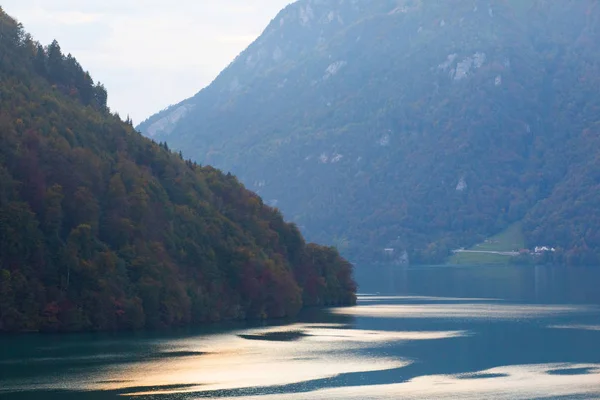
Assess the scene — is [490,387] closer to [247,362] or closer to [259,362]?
[259,362]

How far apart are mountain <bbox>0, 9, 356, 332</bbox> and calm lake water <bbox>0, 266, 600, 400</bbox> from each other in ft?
21.1

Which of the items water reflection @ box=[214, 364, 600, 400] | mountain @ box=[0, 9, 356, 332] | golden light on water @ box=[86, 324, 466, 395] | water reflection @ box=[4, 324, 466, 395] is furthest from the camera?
mountain @ box=[0, 9, 356, 332]

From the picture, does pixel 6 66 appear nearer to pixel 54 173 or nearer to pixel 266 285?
pixel 54 173

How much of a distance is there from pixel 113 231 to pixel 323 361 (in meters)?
44.7

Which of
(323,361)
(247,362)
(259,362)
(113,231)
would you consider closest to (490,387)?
(323,361)

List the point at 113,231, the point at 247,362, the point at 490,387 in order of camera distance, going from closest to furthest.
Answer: the point at 490,387, the point at 247,362, the point at 113,231

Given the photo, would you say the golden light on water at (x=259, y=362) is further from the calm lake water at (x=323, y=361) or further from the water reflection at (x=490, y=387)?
the water reflection at (x=490, y=387)

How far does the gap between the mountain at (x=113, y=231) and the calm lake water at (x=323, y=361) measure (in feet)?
21.1

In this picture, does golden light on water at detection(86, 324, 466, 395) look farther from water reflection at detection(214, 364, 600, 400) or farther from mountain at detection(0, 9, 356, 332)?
mountain at detection(0, 9, 356, 332)

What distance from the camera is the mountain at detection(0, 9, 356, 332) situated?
135 m

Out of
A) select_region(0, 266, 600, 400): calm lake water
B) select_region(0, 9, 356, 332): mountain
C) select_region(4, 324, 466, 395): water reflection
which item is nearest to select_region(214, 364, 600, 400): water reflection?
select_region(0, 266, 600, 400): calm lake water

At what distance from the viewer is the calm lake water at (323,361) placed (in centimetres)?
9512

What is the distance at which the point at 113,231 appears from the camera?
150 m

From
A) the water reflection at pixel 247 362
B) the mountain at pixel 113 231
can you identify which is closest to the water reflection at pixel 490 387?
the water reflection at pixel 247 362
